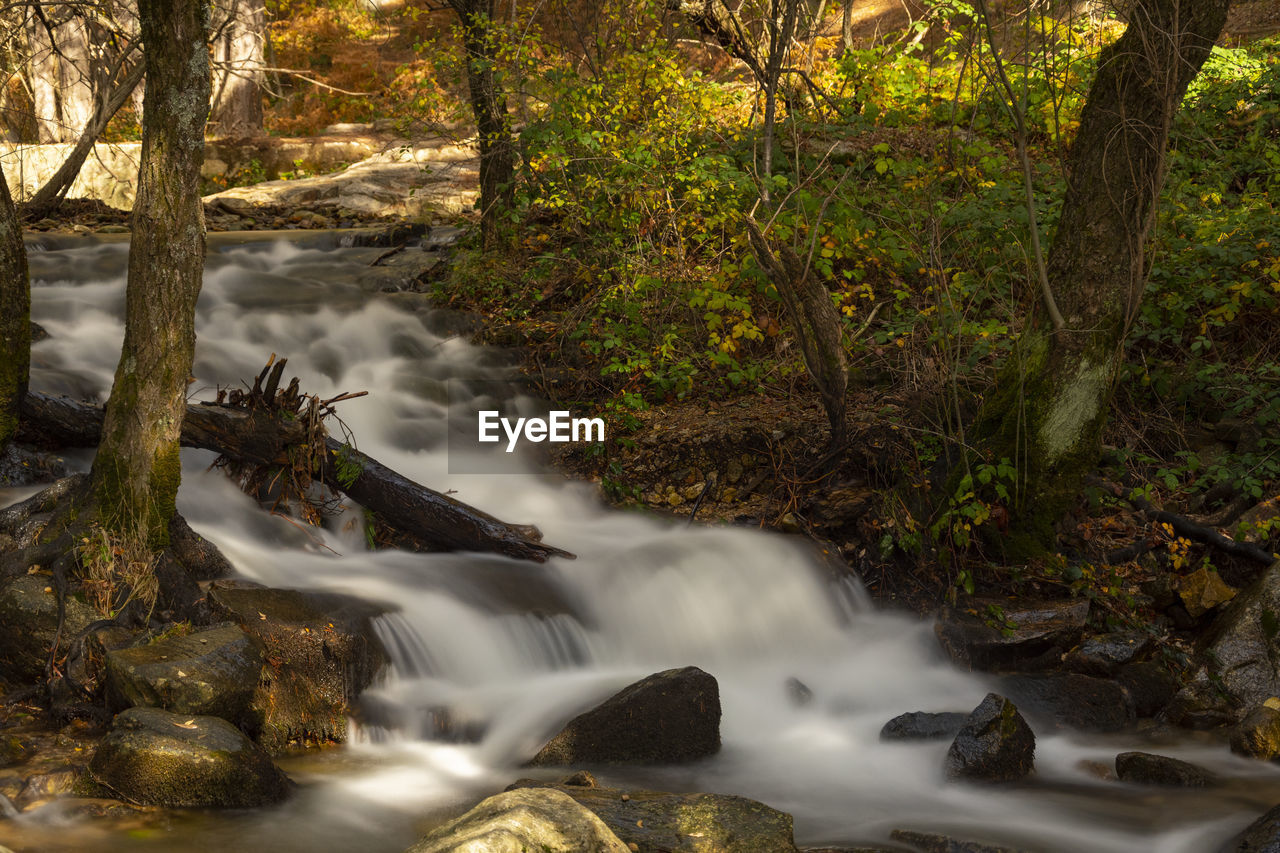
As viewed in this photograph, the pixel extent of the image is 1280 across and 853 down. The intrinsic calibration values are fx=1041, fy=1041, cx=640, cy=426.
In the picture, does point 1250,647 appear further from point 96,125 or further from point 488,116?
point 96,125

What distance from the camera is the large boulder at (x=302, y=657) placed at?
519cm

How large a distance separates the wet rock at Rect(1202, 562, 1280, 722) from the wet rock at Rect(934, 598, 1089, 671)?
0.75 meters

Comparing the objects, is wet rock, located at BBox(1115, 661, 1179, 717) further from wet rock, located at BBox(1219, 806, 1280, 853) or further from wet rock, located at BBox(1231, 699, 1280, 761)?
wet rock, located at BBox(1219, 806, 1280, 853)

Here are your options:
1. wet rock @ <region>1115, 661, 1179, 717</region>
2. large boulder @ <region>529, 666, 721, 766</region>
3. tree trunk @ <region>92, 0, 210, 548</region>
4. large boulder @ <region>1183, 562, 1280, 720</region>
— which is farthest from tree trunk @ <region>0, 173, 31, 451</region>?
large boulder @ <region>1183, 562, 1280, 720</region>

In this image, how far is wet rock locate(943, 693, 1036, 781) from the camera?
5.23m

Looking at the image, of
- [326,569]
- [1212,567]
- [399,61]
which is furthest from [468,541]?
[399,61]

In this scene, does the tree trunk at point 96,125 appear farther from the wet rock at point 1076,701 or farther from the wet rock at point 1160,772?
the wet rock at point 1160,772

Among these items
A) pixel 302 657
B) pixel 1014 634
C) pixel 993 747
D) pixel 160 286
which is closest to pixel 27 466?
pixel 160 286

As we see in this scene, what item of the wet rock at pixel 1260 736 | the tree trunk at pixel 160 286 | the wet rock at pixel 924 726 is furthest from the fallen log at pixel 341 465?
the wet rock at pixel 1260 736

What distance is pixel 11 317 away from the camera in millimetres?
6117

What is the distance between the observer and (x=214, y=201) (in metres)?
15.8

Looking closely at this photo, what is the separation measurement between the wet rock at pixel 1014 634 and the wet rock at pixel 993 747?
102 cm

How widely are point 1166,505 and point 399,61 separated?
24.1m

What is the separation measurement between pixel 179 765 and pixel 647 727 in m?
2.22
